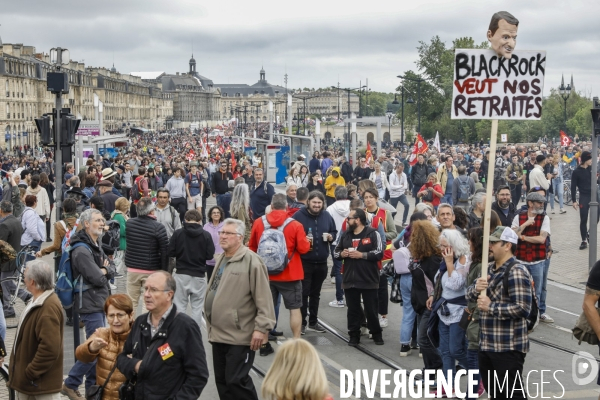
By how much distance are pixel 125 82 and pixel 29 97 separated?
62.4 m

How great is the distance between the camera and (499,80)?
6832 millimetres

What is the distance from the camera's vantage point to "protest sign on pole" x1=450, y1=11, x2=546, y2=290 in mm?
6738

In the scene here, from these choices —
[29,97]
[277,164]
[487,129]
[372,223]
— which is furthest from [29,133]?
[372,223]

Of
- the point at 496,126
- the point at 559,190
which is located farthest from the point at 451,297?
the point at 559,190

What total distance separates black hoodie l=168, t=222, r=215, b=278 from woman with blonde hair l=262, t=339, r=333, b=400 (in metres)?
5.73

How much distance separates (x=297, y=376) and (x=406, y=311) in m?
5.57

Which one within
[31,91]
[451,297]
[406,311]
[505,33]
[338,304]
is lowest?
[338,304]

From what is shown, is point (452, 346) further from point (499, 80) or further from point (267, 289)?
point (499, 80)

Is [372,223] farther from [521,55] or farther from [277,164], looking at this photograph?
[277,164]

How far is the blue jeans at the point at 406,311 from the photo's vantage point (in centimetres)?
945

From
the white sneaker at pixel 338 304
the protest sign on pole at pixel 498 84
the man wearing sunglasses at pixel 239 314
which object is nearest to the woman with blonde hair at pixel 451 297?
the protest sign on pole at pixel 498 84

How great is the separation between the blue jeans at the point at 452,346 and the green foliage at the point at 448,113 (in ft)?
224

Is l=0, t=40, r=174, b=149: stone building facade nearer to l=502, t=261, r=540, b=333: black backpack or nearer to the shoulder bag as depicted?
the shoulder bag

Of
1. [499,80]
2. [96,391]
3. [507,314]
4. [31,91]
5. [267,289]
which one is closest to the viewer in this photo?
[96,391]
